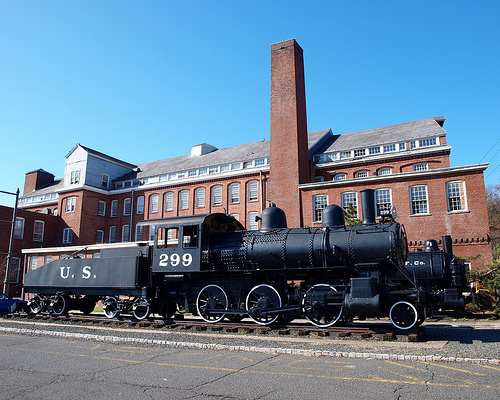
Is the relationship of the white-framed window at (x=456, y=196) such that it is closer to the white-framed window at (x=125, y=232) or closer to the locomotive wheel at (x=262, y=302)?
the locomotive wheel at (x=262, y=302)

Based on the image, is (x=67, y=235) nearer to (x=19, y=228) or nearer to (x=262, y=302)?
(x=19, y=228)

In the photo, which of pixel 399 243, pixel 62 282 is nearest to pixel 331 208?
pixel 399 243

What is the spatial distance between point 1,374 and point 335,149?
3138 cm

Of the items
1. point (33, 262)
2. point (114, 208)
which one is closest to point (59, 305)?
point (33, 262)

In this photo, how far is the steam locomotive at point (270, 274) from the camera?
10477 millimetres

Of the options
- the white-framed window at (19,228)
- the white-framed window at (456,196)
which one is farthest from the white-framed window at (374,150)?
the white-framed window at (19,228)

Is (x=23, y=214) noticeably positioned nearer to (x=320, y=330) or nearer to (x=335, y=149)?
(x=335, y=149)

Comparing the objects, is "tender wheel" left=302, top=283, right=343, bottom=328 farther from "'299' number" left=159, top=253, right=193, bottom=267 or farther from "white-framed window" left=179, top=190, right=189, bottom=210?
"white-framed window" left=179, top=190, right=189, bottom=210

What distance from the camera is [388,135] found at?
34.1m

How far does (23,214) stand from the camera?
4066 cm

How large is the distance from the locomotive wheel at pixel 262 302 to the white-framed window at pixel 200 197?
27427 millimetres

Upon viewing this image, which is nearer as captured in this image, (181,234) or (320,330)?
(320,330)

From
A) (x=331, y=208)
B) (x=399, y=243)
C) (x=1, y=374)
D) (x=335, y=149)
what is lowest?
(x=1, y=374)

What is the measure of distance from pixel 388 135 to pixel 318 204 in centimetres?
1165
